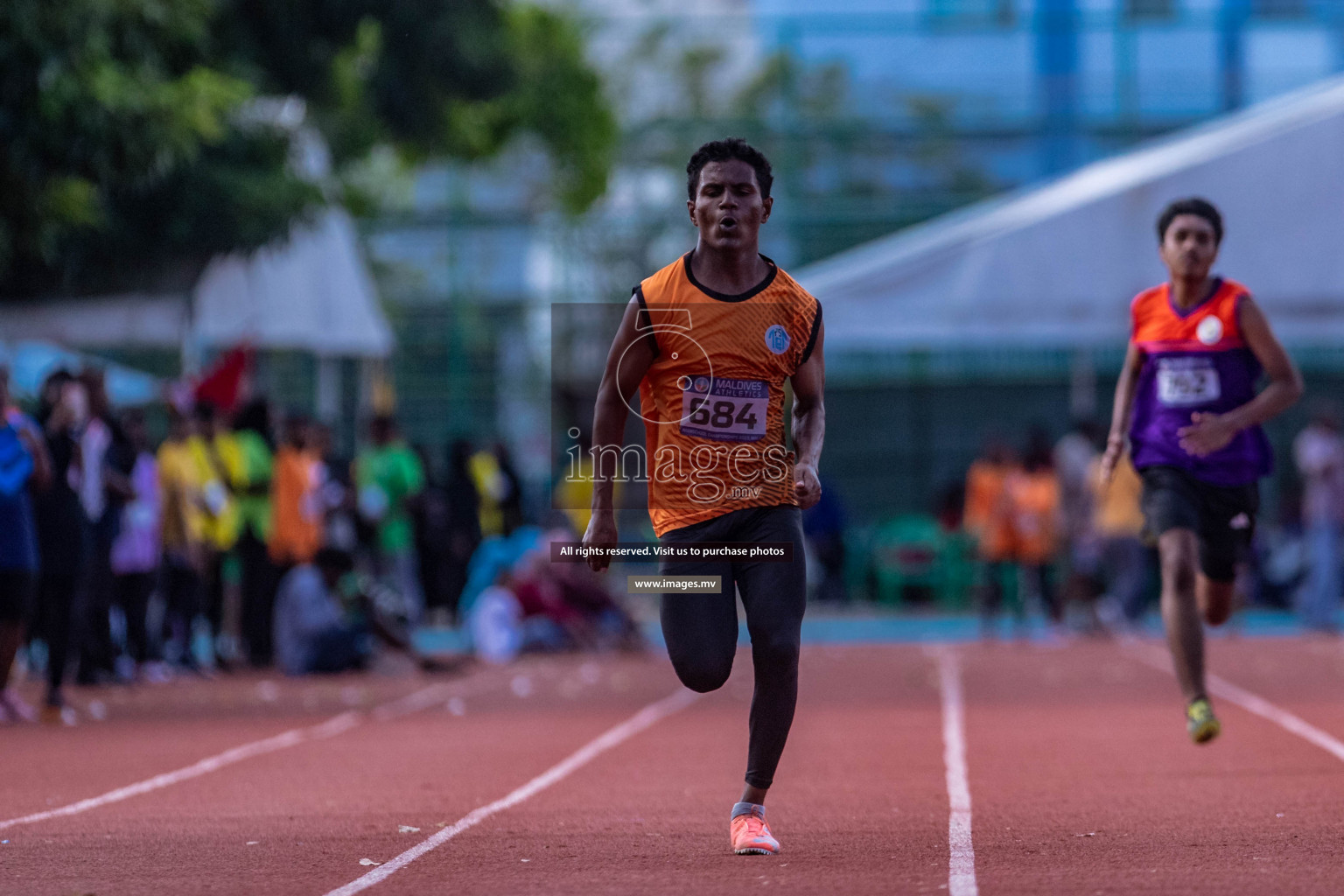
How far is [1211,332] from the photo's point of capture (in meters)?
8.19

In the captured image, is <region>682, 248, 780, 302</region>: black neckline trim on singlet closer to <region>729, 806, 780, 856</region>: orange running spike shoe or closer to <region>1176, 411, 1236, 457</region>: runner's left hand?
<region>729, 806, 780, 856</region>: orange running spike shoe

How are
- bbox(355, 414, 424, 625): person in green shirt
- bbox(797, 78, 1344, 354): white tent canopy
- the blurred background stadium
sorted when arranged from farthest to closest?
1. bbox(355, 414, 424, 625): person in green shirt
2. the blurred background stadium
3. bbox(797, 78, 1344, 354): white tent canopy

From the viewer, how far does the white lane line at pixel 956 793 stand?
5.62 meters

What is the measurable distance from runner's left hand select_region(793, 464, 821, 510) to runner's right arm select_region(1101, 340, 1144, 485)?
2.73m

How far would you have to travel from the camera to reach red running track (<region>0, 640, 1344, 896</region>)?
5812 millimetres

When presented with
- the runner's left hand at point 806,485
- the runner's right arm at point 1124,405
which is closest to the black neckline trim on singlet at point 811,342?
the runner's left hand at point 806,485

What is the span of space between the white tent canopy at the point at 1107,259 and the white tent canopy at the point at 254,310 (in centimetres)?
701

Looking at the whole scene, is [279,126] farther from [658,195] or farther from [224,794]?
[224,794]

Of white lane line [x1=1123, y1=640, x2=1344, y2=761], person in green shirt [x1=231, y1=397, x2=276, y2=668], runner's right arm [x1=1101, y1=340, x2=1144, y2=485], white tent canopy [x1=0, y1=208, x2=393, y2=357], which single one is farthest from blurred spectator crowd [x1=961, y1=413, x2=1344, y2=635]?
runner's right arm [x1=1101, y1=340, x2=1144, y2=485]

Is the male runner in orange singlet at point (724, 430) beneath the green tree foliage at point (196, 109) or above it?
beneath

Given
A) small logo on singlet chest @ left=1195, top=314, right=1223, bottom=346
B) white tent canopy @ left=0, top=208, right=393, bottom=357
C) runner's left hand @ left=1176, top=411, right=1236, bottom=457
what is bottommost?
runner's left hand @ left=1176, top=411, right=1236, bottom=457

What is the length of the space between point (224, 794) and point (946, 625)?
14.8 metres

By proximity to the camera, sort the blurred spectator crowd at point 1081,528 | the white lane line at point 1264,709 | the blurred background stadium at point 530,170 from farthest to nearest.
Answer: the blurred spectator crowd at point 1081,528, the blurred background stadium at point 530,170, the white lane line at point 1264,709

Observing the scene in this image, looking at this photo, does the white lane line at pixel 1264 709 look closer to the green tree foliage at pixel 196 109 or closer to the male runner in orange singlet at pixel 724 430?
the male runner in orange singlet at pixel 724 430
